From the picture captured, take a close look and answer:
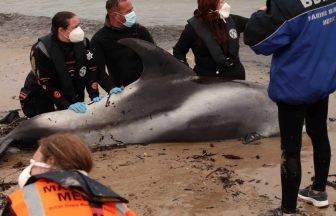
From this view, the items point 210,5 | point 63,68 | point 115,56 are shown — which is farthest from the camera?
point 115,56

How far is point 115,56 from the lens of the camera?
27.2 ft

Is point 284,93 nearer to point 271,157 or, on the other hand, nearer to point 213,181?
point 213,181

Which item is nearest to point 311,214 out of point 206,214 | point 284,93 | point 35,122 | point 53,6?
point 206,214

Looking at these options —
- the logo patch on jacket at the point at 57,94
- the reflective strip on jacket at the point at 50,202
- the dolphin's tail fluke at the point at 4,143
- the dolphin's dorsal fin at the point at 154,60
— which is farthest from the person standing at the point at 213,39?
the reflective strip on jacket at the point at 50,202

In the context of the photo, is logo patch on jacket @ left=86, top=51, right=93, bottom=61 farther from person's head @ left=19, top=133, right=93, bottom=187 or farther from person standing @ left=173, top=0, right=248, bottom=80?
person's head @ left=19, top=133, right=93, bottom=187

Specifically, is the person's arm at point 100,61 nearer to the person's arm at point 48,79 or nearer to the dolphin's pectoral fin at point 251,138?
the person's arm at point 48,79

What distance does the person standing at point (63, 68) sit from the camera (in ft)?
25.6

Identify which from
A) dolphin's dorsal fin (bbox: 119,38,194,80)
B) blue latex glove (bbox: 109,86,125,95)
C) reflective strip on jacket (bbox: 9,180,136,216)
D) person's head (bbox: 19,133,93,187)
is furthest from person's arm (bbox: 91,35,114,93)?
reflective strip on jacket (bbox: 9,180,136,216)

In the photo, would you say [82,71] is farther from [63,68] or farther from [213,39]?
[213,39]

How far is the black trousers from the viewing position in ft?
15.8

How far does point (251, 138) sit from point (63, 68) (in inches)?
110

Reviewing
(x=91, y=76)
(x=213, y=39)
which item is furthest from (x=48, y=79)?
(x=213, y=39)

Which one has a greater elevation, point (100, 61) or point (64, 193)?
point (64, 193)

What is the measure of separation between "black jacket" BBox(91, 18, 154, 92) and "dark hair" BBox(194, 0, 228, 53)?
127 centimetres
